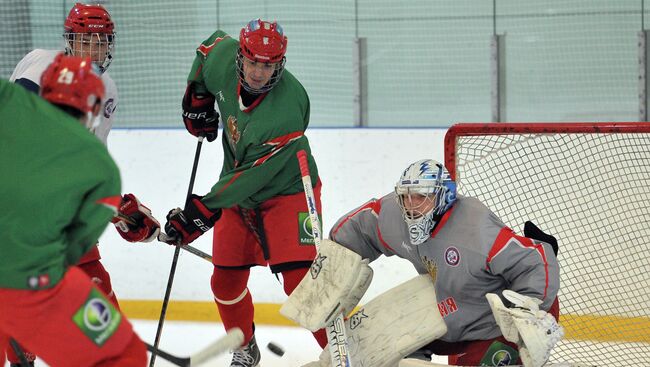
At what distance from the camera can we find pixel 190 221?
389 cm

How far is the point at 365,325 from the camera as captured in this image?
3453mm

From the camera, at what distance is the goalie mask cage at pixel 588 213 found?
420 centimetres

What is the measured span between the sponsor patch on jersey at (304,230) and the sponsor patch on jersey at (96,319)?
1350 millimetres

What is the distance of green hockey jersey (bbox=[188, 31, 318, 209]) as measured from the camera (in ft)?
12.4

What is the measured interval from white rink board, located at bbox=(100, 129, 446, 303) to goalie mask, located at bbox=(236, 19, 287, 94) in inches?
56.2

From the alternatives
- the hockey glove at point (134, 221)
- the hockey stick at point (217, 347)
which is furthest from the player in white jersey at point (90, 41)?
the hockey stick at point (217, 347)

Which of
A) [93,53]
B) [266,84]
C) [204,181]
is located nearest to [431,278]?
[266,84]

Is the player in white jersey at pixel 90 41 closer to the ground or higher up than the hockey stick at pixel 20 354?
higher up

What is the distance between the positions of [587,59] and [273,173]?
230cm

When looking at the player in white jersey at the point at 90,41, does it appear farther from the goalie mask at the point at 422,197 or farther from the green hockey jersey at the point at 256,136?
the goalie mask at the point at 422,197

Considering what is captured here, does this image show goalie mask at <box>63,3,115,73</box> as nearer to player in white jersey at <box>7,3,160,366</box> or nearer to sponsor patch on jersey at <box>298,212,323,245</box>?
player in white jersey at <box>7,3,160,366</box>

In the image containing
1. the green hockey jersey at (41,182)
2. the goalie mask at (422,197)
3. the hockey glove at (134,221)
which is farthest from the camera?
the hockey glove at (134,221)

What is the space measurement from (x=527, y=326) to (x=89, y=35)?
1.68m

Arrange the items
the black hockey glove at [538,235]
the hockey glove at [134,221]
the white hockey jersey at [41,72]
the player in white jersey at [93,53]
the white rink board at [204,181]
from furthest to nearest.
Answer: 1. the white rink board at [204,181]
2. the hockey glove at [134,221]
3. the player in white jersey at [93,53]
4. the white hockey jersey at [41,72]
5. the black hockey glove at [538,235]
